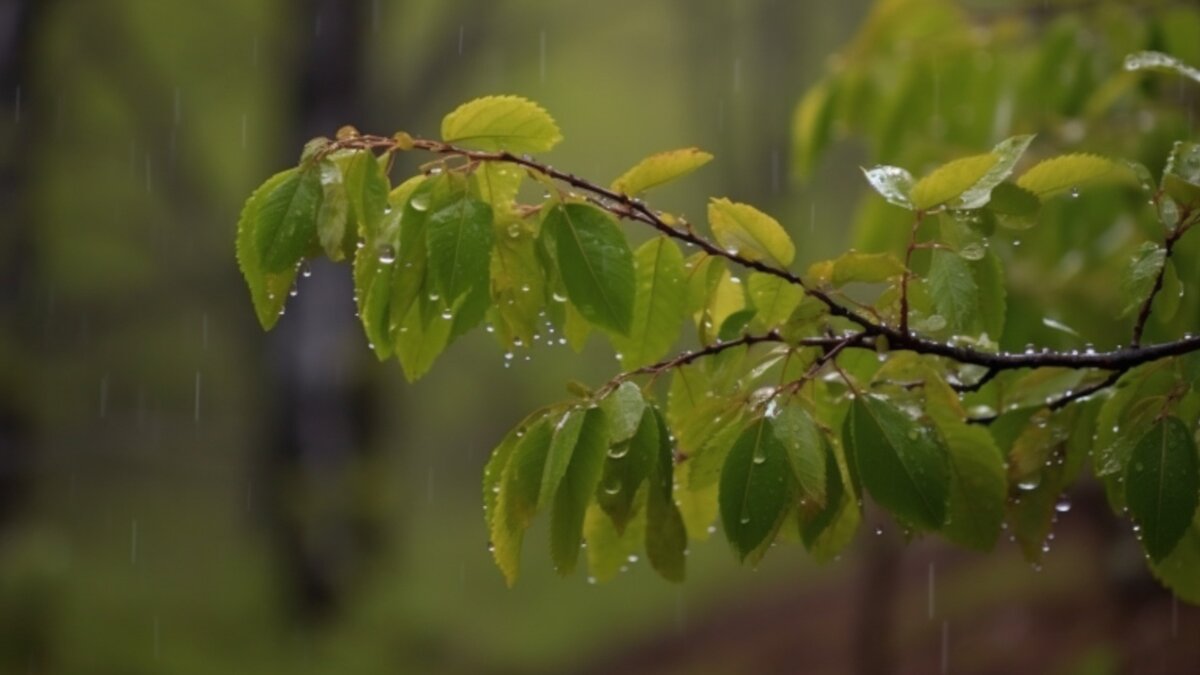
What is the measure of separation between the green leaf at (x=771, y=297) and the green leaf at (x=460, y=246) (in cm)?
34

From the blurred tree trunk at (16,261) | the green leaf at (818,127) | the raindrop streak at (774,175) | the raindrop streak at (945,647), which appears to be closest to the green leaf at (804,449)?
the green leaf at (818,127)

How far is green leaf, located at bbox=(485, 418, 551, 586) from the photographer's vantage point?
1094 millimetres

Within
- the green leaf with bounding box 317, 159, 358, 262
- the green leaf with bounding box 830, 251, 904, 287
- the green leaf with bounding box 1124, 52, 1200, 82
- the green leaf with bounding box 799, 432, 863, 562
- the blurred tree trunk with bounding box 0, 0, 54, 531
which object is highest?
the green leaf with bounding box 1124, 52, 1200, 82

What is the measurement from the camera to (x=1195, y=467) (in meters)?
1.10

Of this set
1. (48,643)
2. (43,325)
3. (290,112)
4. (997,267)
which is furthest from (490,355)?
(997,267)

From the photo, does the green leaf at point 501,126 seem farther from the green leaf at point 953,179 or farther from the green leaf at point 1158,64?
the green leaf at point 1158,64

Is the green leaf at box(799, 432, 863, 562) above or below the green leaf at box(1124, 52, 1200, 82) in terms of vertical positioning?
below

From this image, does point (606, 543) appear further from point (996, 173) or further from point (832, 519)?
point (996, 173)

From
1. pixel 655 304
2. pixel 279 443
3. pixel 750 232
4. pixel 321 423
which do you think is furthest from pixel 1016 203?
pixel 279 443

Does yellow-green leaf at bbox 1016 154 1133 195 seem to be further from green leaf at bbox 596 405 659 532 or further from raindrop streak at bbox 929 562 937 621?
raindrop streak at bbox 929 562 937 621

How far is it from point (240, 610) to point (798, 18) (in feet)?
21.1

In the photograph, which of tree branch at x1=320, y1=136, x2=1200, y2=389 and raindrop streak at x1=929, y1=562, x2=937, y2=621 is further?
raindrop streak at x1=929, y1=562, x2=937, y2=621

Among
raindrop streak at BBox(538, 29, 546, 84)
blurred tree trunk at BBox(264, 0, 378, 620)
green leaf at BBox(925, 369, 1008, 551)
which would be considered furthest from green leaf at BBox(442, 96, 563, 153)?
raindrop streak at BBox(538, 29, 546, 84)

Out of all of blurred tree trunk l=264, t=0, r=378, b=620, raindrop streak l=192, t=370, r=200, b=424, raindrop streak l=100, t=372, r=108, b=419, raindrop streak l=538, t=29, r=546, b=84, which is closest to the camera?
blurred tree trunk l=264, t=0, r=378, b=620
